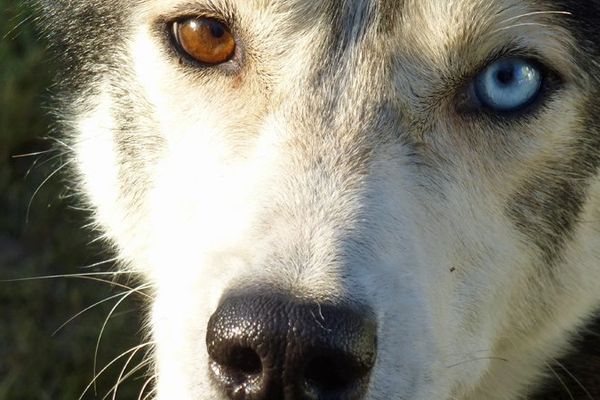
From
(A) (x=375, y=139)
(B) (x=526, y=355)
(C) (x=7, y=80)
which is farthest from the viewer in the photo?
(C) (x=7, y=80)

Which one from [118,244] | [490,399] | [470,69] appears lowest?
[490,399]

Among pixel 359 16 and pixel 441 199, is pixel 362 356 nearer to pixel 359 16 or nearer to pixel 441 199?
pixel 441 199

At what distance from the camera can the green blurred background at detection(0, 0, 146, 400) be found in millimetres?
4754

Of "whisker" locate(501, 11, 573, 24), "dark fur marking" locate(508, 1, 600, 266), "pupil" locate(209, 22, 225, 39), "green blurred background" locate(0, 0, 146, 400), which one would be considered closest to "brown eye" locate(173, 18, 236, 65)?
"pupil" locate(209, 22, 225, 39)

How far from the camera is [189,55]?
3.00 meters

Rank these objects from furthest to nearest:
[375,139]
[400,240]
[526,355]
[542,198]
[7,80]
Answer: [7,80] → [526,355] → [542,198] → [375,139] → [400,240]

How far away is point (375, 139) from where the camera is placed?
275 centimetres

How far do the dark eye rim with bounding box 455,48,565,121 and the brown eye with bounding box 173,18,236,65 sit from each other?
0.69 metres

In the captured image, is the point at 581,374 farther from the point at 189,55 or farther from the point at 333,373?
the point at 189,55

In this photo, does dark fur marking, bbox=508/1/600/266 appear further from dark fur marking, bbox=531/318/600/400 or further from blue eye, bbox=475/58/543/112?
dark fur marking, bbox=531/318/600/400

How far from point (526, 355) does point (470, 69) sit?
1.14 m

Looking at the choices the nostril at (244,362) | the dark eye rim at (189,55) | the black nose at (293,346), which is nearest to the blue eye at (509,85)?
the dark eye rim at (189,55)

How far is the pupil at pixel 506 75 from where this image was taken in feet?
9.34

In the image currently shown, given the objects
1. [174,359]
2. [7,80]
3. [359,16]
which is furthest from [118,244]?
[7,80]
